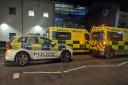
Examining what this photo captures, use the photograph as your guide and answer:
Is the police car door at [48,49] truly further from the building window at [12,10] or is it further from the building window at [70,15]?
the building window at [70,15]

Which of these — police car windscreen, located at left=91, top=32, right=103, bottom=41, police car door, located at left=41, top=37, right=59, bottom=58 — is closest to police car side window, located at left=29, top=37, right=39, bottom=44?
police car door, located at left=41, top=37, right=59, bottom=58

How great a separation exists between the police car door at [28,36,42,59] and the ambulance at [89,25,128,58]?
5.34 m

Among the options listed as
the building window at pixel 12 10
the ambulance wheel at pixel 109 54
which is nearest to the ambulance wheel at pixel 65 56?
the ambulance wheel at pixel 109 54

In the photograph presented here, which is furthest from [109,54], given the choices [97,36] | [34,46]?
[34,46]

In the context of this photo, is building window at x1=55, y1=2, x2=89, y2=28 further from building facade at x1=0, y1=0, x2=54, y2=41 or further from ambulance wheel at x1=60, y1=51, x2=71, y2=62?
ambulance wheel at x1=60, y1=51, x2=71, y2=62

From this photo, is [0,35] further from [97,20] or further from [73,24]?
[97,20]

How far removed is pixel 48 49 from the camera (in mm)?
13906

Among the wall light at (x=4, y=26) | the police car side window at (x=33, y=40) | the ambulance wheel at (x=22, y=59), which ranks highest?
the wall light at (x=4, y=26)

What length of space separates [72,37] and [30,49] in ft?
22.1

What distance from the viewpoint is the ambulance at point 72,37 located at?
18.5 m

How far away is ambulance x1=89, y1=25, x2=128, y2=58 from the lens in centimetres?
1691

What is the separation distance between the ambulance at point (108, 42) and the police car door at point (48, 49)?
165 inches

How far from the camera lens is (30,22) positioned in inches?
1209

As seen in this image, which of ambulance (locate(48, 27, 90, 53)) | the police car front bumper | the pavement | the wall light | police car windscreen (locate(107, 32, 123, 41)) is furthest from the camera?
the wall light
